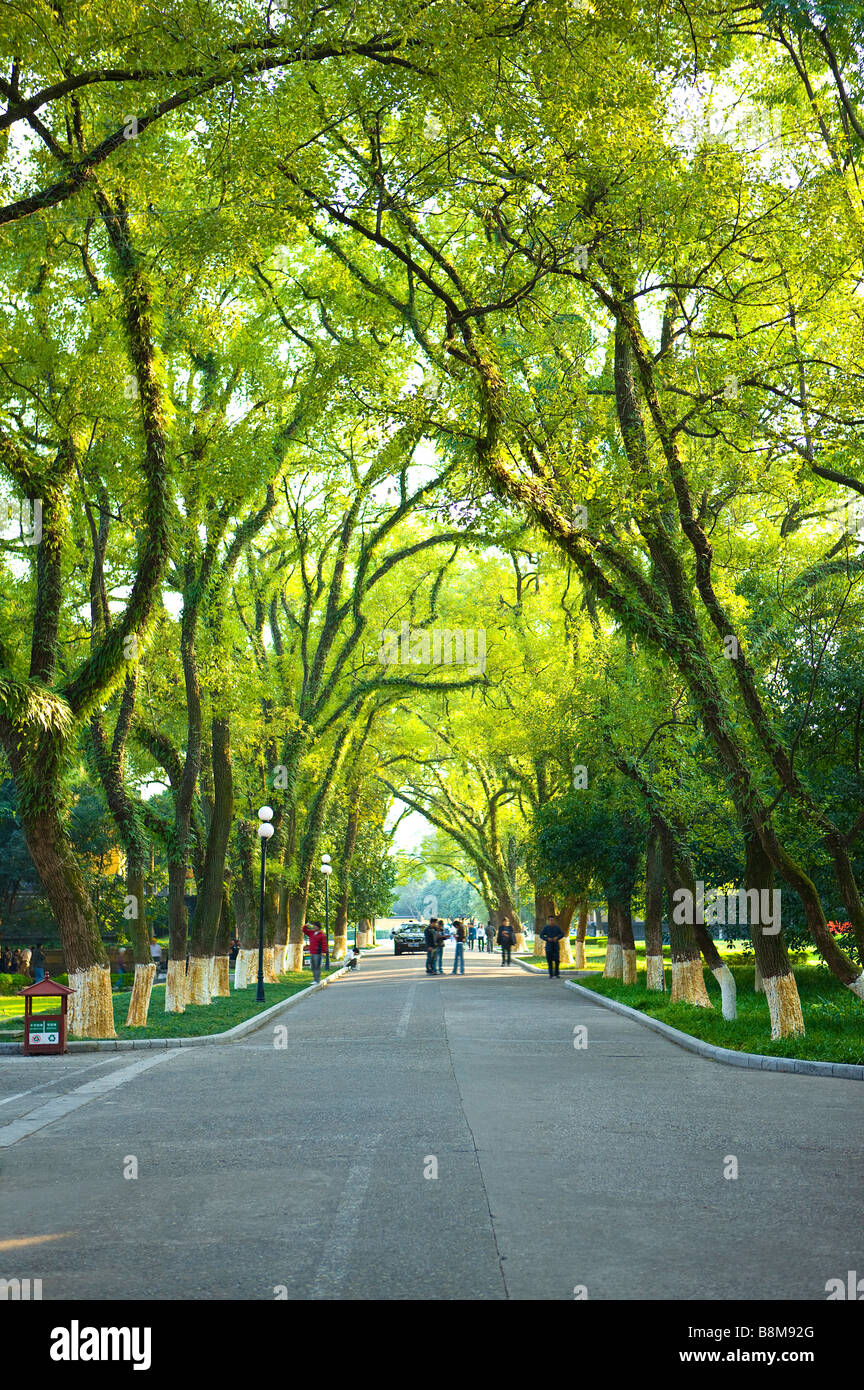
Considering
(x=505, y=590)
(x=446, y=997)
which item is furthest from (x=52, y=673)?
(x=505, y=590)

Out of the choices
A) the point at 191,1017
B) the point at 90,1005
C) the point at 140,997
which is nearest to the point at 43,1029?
the point at 90,1005

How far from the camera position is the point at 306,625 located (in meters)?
34.5

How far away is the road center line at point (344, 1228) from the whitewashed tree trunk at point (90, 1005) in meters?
10.2

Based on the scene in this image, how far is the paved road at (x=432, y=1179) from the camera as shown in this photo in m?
5.79

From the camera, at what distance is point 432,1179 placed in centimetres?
790

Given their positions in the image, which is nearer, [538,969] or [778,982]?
[778,982]

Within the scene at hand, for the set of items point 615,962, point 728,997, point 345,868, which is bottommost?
point 615,962

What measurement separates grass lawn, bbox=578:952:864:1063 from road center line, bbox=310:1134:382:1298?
745cm

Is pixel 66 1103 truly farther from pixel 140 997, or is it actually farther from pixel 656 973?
pixel 656 973

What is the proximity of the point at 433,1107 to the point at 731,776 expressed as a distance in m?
7.24

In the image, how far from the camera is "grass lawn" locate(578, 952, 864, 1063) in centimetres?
1484

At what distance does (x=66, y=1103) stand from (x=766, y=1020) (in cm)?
1107

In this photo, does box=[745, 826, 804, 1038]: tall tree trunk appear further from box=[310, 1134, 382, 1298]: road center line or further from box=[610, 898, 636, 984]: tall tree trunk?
box=[610, 898, 636, 984]: tall tree trunk
